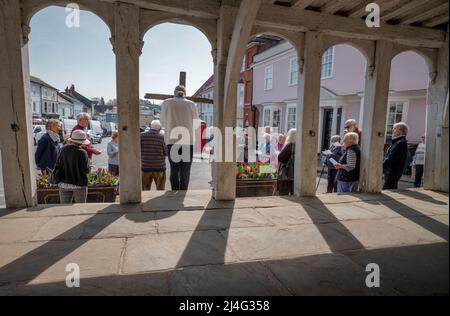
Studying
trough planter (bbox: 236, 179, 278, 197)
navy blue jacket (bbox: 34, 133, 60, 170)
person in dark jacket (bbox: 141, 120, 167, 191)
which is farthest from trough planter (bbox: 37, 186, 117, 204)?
trough planter (bbox: 236, 179, 278, 197)

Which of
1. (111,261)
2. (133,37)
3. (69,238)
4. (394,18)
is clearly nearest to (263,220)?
(111,261)

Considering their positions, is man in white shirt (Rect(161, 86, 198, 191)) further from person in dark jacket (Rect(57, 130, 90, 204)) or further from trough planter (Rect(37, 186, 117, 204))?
person in dark jacket (Rect(57, 130, 90, 204))

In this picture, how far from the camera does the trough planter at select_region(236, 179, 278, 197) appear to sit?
576 centimetres

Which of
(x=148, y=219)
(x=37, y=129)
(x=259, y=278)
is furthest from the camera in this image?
(x=37, y=129)

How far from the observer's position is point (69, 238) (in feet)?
10.7

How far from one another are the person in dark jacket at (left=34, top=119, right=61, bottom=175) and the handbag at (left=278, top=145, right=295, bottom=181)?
4375 mm

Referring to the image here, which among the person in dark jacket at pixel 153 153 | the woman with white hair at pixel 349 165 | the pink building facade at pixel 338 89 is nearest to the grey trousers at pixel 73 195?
the person in dark jacket at pixel 153 153

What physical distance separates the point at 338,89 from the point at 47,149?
1354 cm

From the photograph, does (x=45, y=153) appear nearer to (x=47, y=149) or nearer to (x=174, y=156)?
(x=47, y=149)

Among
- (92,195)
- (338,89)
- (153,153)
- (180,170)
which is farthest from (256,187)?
(338,89)

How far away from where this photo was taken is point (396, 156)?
18.8 feet

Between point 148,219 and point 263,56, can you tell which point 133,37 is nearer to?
point 148,219

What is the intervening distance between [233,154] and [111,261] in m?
2.80

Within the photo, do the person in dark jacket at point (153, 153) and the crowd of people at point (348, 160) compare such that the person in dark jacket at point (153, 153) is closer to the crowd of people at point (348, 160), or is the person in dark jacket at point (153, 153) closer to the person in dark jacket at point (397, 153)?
the crowd of people at point (348, 160)
